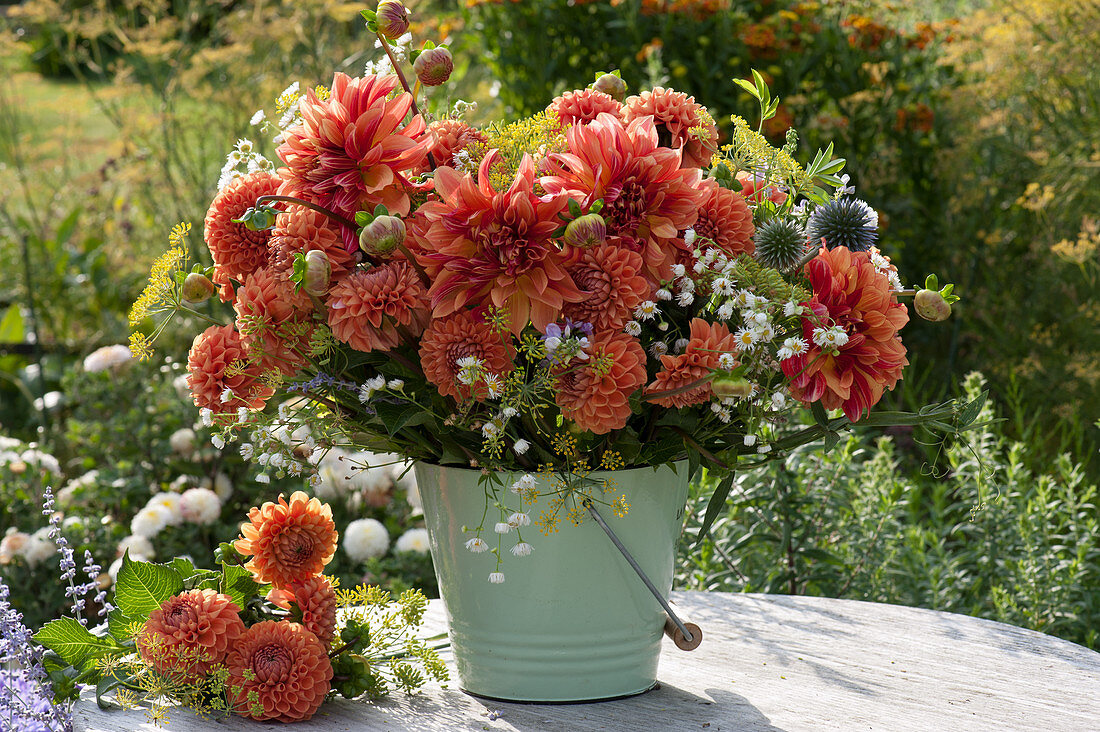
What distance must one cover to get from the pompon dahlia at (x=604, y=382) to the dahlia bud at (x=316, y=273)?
205 mm

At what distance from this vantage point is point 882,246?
3.04 metres

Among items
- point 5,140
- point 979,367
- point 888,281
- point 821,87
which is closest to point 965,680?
point 888,281

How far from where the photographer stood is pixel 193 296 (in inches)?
35.0

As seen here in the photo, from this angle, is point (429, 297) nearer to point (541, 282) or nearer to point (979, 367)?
point (541, 282)

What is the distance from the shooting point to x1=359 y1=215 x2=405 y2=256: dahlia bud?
31.4 inches

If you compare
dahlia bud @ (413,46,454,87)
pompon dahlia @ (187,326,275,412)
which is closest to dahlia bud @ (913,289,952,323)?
dahlia bud @ (413,46,454,87)

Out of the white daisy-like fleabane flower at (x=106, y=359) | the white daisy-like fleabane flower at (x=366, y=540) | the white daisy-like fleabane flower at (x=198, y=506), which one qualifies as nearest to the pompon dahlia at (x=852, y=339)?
the white daisy-like fleabane flower at (x=366, y=540)

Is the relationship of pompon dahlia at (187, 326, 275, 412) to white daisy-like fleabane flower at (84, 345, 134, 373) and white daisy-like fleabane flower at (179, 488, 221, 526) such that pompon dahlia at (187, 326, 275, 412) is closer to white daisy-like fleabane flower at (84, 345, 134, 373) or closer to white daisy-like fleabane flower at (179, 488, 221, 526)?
white daisy-like fleabane flower at (179, 488, 221, 526)

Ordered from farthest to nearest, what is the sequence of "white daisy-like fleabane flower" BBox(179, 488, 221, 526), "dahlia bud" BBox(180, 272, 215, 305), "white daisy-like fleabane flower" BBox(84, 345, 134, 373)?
"white daisy-like fleabane flower" BBox(84, 345, 134, 373), "white daisy-like fleabane flower" BBox(179, 488, 221, 526), "dahlia bud" BBox(180, 272, 215, 305)

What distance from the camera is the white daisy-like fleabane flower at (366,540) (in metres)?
2.12

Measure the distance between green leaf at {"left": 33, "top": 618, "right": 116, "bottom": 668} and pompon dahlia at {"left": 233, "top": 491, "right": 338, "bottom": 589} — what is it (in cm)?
15

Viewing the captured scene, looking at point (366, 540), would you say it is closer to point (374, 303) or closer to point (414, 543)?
point (414, 543)

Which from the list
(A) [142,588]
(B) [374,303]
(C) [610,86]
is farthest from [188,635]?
(C) [610,86]

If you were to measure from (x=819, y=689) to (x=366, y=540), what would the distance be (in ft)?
4.13
